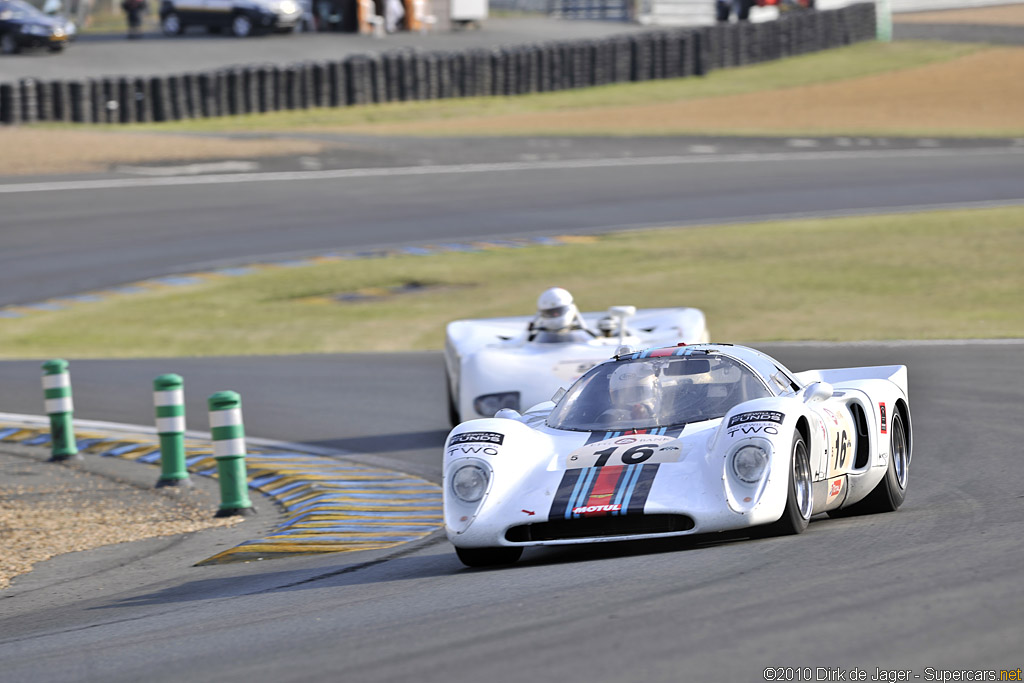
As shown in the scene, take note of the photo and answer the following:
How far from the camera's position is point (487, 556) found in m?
7.45

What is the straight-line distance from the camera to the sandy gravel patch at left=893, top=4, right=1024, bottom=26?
6312 cm

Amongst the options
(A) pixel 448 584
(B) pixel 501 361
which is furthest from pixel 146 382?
(A) pixel 448 584

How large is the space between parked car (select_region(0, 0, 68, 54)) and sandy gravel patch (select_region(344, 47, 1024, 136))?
492 inches

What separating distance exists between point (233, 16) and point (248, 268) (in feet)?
99.4

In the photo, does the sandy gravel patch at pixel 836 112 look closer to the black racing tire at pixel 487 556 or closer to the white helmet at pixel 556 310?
the white helmet at pixel 556 310

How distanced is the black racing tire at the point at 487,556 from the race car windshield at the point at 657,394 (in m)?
0.88

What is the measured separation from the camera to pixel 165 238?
86.6 ft

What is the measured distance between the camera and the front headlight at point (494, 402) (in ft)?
37.6

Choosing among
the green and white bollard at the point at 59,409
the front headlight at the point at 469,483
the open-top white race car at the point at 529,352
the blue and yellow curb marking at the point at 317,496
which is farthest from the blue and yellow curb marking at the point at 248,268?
the front headlight at the point at 469,483

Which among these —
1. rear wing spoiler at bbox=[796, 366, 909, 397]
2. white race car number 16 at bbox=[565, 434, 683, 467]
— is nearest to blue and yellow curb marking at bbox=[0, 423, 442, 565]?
white race car number 16 at bbox=[565, 434, 683, 467]

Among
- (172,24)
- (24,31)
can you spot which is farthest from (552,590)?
(172,24)

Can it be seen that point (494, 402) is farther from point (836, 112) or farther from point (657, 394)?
point (836, 112)

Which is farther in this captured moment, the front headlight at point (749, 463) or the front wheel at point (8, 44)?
the front wheel at point (8, 44)

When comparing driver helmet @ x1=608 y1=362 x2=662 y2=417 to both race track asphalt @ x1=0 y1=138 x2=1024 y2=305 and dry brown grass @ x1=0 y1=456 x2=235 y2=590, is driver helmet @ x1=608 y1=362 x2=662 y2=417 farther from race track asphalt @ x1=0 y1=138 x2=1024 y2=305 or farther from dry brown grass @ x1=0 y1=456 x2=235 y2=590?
race track asphalt @ x1=0 y1=138 x2=1024 y2=305
